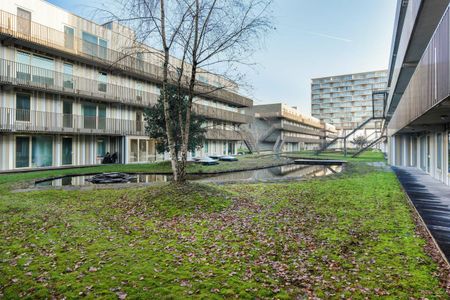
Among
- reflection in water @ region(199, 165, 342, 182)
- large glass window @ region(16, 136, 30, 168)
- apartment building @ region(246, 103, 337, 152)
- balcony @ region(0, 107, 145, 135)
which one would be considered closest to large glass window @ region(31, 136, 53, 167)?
large glass window @ region(16, 136, 30, 168)

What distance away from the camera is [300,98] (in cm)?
10306

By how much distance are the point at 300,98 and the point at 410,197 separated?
3836 inches

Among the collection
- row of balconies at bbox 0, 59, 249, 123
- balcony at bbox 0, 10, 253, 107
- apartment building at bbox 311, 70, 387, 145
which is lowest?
row of balconies at bbox 0, 59, 249, 123

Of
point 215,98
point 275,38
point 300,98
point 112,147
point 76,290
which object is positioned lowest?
point 76,290

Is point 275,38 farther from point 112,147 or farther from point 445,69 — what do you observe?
point 112,147

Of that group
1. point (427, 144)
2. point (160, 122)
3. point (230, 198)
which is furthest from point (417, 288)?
point (160, 122)

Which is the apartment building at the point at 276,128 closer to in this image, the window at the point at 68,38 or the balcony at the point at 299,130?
the balcony at the point at 299,130

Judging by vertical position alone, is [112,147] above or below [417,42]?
below

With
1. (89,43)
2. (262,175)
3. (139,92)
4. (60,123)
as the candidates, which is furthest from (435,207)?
(139,92)

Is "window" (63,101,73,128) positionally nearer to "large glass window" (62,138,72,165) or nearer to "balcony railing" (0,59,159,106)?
"balcony railing" (0,59,159,106)

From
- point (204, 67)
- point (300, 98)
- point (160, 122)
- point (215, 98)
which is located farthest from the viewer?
point (300, 98)

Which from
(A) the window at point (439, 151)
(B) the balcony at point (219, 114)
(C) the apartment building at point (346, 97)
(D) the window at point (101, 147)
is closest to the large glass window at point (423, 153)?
(A) the window at point (439, 151)

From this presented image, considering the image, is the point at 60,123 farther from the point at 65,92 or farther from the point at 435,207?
the point at 435,207

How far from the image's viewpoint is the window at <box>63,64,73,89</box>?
2312 centimetres
